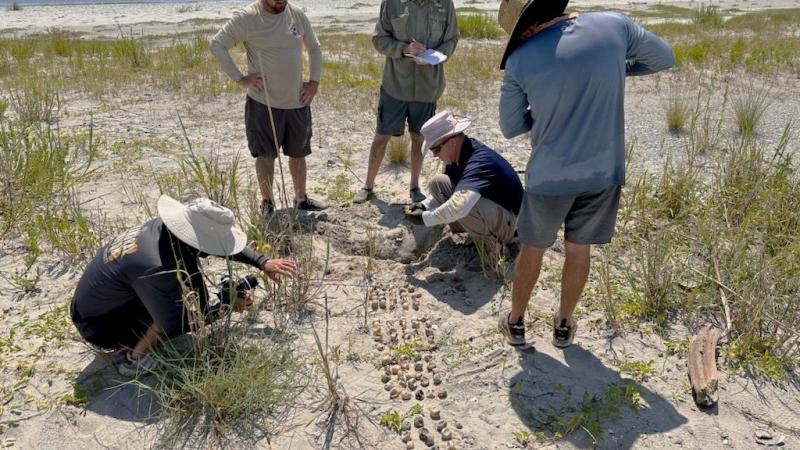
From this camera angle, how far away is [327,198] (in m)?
4.91

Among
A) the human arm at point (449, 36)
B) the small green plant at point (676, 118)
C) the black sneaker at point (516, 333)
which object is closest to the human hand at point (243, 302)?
the black sneaker at point (516, 333)

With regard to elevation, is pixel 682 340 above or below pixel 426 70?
below

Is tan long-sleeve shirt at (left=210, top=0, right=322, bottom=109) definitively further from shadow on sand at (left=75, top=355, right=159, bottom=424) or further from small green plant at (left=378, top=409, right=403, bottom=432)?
small green plant at (left=378, top=409, right=403, bottom=432)

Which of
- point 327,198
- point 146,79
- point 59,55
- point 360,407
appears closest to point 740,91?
point 327,198

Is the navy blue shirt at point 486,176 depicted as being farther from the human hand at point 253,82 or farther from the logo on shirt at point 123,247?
the logo on shirt at point 123,247

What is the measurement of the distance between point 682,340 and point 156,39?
49.6 ft

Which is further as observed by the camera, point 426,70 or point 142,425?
point 426,70

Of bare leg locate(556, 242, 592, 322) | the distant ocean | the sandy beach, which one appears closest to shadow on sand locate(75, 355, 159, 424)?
the sandy beach

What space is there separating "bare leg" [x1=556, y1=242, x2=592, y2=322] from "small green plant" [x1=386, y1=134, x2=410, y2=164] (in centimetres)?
285

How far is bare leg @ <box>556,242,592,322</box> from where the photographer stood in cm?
279

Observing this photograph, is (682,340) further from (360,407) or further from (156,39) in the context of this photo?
(156,39)

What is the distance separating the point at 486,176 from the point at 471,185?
0.13 meters

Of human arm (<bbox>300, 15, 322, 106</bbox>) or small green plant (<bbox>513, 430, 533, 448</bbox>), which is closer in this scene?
small green plant (<bbox>513, 430, 533, 448</bbox>)

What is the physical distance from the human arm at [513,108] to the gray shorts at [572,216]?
0.97 feet
